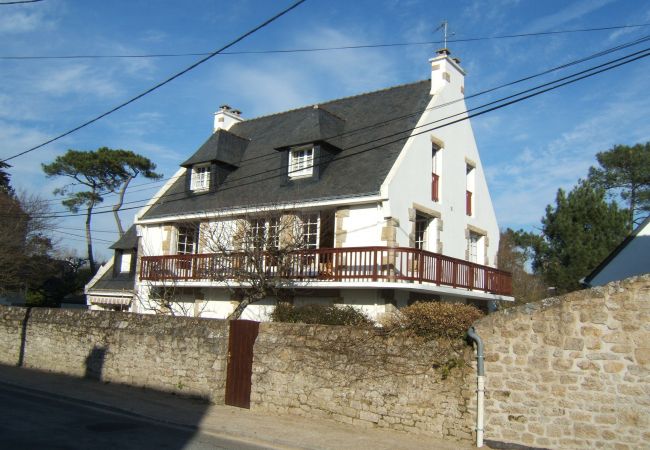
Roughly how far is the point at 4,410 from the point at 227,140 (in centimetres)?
1384

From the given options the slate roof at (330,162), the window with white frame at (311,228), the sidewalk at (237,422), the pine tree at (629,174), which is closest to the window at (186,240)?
the slate roof at (330,162)

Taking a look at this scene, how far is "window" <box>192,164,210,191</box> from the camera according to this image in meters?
22.0

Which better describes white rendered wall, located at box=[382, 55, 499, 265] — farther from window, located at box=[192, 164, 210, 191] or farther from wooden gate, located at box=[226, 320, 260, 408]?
window, located at box=[192, 164, 210, 191]

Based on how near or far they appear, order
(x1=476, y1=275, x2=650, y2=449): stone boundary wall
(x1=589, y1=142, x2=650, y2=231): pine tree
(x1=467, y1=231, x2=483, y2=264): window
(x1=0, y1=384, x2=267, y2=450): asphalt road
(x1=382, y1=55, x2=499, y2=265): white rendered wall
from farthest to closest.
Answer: (x1=589, y1=142, x2=650, y2=231): pine tree, (x1=467, y1=231, x2=483, y2=264): window, (x1=382, y1=55, x2=499, y2=265): white rendered wall, (x1=0, y1=384, x2=267, y2=450): asphalt road, (x1=476, y1=275, x2=650, y2=449): stone boundary wall

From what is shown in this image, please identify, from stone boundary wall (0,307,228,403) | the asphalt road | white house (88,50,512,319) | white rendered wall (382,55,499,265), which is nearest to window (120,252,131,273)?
white house (88,50,512,319)

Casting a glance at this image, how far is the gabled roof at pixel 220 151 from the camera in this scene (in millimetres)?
21750

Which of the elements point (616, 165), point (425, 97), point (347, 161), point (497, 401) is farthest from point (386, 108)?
point (616, 165)

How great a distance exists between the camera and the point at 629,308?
25.1 feet

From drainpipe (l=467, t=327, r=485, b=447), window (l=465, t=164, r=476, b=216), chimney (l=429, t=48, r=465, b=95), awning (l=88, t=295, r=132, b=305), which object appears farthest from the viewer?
awning (l=88, t=295, r=132, b=305)

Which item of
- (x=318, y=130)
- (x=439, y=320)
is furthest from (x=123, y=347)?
(x=318, y=130)

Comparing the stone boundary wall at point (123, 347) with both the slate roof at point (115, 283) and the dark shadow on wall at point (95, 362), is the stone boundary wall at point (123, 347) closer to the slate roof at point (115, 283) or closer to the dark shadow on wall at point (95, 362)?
the dark shadow on wall at point (95, 362)

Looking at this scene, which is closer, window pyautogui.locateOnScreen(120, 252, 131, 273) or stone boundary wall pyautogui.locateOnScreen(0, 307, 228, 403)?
stone boundary wall pyautogui.locateOnScreen(0, 307, 228, 403)

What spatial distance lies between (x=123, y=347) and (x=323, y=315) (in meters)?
5.02

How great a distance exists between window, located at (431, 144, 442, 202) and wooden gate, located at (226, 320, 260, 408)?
29.6 feet
